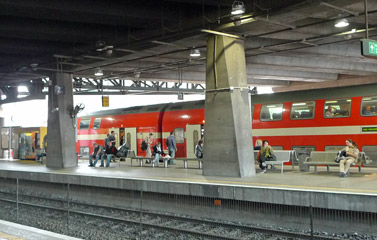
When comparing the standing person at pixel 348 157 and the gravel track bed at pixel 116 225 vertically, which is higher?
the standing person at pixel 348 157

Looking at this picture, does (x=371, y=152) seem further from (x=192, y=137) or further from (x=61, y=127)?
(x=61, y=127)

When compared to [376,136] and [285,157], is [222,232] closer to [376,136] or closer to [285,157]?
[285,157]

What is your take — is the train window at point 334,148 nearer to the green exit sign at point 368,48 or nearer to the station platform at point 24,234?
the green exit sign at point 368,48

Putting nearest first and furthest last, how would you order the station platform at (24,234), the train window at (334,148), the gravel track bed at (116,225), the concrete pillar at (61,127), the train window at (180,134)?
the station platform at (24,234), the gravel track bed at (116,225), the train window at (334,148), the concrete pillar at (61,127), the train window at (180,134)

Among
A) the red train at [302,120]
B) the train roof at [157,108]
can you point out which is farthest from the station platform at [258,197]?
the train roof at [157,108]

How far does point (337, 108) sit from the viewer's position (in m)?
18.8

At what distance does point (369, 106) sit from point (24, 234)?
560 inches

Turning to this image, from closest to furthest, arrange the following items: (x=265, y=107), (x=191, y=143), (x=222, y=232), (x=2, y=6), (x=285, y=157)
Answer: (x=222, y=232)
(x=2, y=6)
(x=285, y=157)
(x=265, y=107)
(x=191, y=143)

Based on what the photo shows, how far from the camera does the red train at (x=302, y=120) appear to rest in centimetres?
1800

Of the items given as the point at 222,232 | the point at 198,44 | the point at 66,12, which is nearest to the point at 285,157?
the point at 198,44

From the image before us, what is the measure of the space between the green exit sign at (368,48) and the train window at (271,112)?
848 centimetres

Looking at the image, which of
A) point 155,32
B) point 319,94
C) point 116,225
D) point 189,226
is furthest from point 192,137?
point 189,226

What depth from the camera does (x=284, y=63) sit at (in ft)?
→ 82.1

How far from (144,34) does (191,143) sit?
802 centimetres
